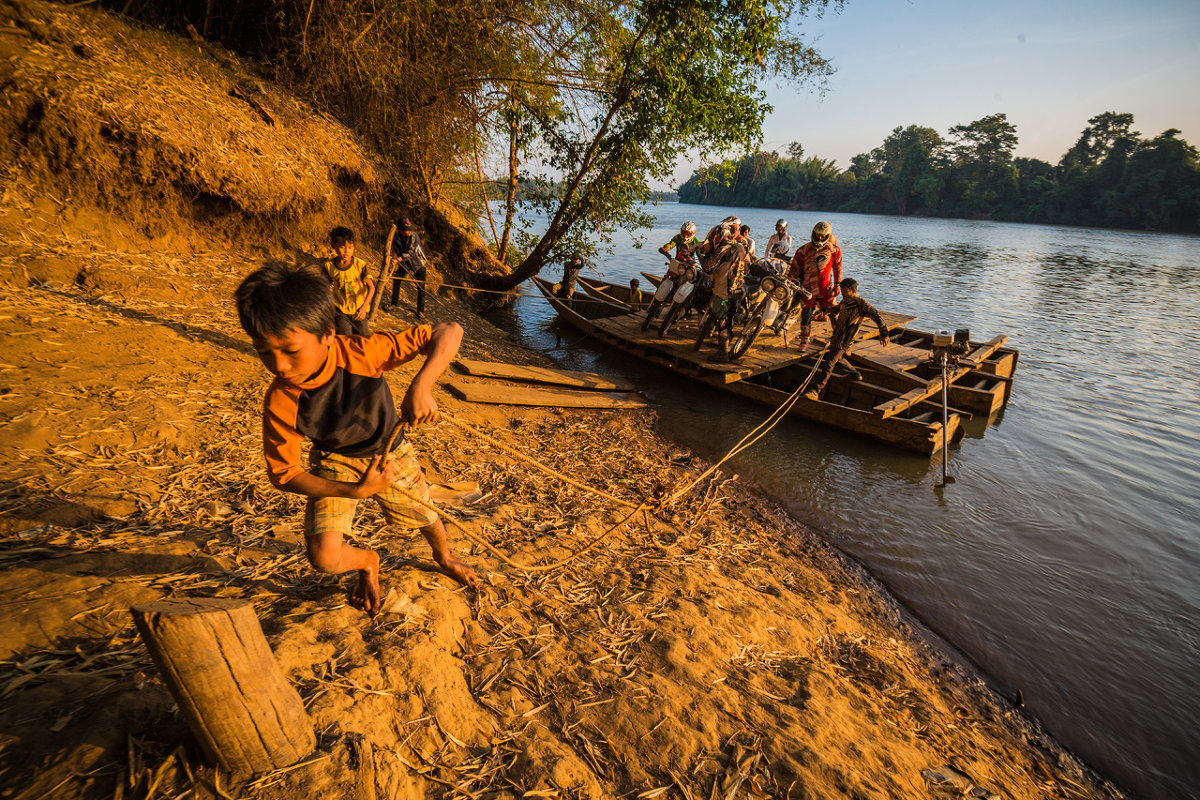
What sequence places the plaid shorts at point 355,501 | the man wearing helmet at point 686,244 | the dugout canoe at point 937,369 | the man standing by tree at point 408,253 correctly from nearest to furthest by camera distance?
the plaid shorts at point 355,501 < the dugout canoe at point 937,369 < the man standing by tree at point 408,253 < the man wearing helmet at point 686,244

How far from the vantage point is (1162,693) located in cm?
405

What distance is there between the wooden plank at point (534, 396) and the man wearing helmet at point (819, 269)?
3446 millimetres

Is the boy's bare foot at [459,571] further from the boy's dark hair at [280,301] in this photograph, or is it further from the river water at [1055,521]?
the river water at [1055,521]

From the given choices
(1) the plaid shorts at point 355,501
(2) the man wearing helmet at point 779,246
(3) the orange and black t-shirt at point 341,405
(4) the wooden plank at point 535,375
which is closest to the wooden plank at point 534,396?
(4) the wooden plank at point 535,375

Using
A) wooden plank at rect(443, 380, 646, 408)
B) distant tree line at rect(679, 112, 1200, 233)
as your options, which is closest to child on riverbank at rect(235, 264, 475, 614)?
wooden plank at rect(443, 380, 646, 408)

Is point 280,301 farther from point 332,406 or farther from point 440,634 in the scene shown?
point 440,634

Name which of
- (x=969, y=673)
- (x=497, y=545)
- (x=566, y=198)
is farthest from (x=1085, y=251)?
(x=497, y=545)

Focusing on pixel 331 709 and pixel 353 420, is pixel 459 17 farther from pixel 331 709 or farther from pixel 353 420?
pixel 331 709

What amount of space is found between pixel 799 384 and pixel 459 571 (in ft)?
25.6

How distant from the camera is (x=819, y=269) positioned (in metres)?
8.37

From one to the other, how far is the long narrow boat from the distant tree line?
48.9 metres

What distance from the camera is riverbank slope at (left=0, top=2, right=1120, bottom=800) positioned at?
1.94 metres

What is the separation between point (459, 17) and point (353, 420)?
10.3 meters

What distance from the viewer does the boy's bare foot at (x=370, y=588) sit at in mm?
2518
